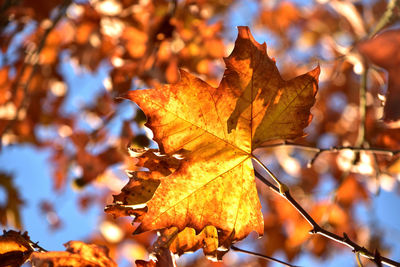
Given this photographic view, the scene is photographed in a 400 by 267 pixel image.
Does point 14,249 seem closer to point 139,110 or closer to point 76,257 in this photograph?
point 76,257

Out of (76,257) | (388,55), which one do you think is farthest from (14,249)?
(388,55)

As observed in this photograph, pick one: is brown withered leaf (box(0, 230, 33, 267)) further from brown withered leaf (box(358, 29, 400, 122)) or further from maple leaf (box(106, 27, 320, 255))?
brown withered leaf (box(358, 29, 400, 122))

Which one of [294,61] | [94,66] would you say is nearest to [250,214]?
[94,66]

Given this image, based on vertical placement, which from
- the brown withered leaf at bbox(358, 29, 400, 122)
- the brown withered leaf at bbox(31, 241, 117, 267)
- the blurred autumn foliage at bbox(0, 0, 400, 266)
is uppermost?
the blurred autumn foliage at bbox(0, 0, 400, 266)

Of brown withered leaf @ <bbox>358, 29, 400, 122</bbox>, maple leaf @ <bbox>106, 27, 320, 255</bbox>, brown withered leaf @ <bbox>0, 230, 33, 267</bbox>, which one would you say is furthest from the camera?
brown withered leaf @ <bbox>0, 230, 33, 267</bbox>

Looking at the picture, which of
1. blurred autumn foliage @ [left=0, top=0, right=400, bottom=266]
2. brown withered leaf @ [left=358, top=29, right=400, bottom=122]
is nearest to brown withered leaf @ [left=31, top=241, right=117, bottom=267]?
blurred autumn foliage @ [left=0, top=0, right=400, bottom=266]

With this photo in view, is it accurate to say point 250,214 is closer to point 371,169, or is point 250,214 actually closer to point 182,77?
point 182,77

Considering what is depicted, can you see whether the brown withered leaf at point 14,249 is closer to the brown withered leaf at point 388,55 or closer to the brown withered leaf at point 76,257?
the brown withered leaf at point 76,257

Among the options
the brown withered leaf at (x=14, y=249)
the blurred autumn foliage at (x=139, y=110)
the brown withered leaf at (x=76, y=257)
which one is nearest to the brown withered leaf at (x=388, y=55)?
the blurred autumn foliage at (x=139, y=110)
